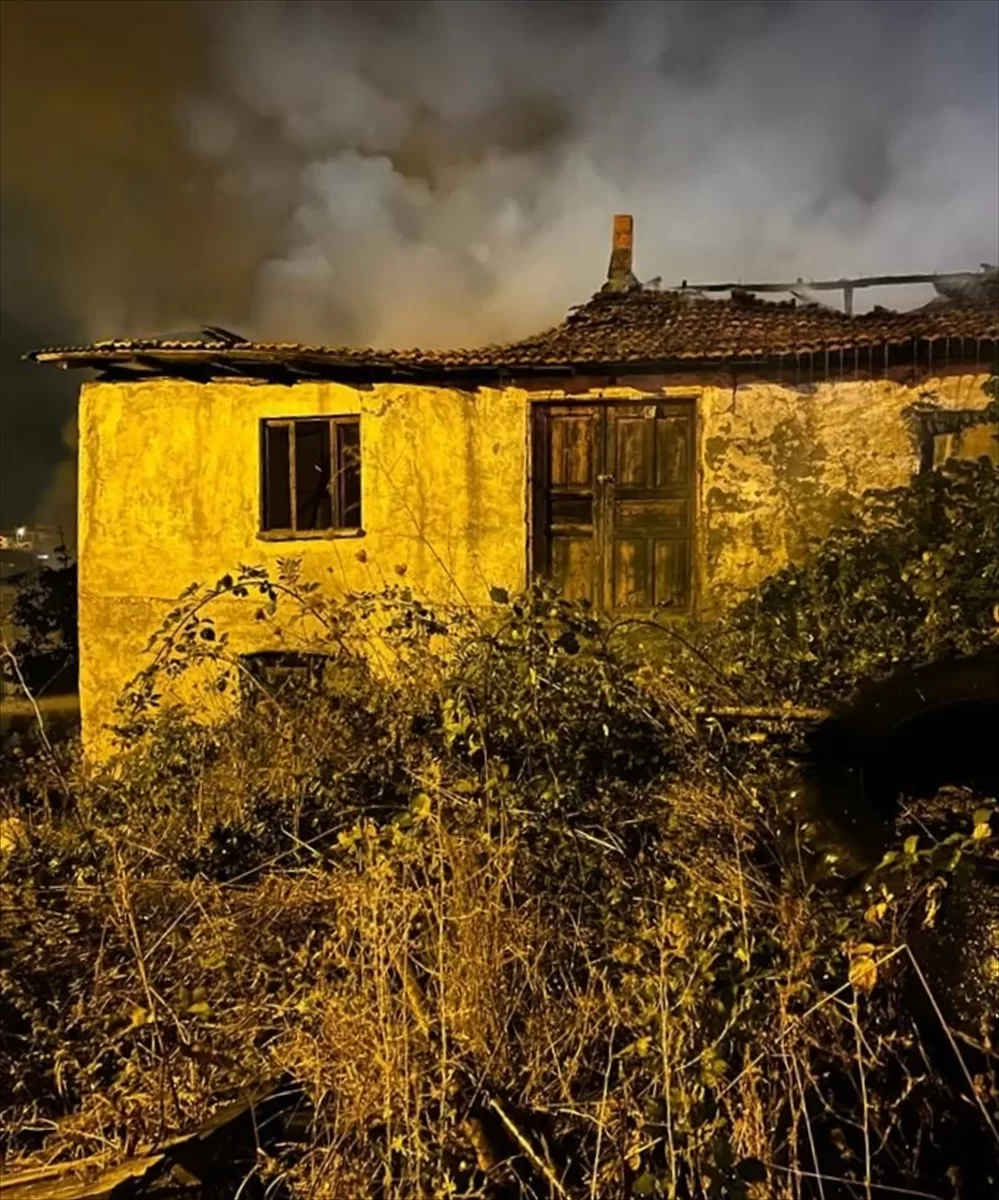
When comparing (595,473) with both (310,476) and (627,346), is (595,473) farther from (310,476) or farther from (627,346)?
(310,476)

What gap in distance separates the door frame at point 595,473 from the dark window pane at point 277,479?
2207 millimetres

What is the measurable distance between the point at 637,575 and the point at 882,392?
2.49m

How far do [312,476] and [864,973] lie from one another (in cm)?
738

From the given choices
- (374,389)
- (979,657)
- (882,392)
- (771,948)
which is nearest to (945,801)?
(979,657)

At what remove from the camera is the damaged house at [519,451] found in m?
8.13

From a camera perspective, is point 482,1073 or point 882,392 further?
point 882,392

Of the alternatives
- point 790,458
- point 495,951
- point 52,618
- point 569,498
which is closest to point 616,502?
point 569,498

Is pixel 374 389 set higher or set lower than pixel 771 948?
higher

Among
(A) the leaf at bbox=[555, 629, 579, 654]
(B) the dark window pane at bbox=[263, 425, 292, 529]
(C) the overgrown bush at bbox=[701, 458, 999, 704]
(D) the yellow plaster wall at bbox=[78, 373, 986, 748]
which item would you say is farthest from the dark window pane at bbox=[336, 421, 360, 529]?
(A) the leaf at bbox=[555, 629, 579, 654]

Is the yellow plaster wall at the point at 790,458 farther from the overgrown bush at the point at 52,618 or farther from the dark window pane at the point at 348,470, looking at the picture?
the overgrown bush at the point at 52,618

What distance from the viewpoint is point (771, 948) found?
2781 mm

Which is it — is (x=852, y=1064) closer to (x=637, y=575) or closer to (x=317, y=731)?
(x=317, y=731)

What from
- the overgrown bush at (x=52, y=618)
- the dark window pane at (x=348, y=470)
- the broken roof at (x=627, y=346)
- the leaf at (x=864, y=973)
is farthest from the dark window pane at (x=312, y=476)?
the leaf at (x=864, y=973)

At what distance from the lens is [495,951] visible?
2984 mm
